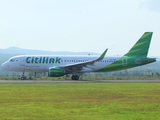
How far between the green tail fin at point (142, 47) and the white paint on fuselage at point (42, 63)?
262 centimetres

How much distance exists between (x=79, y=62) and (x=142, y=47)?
9.14 meters

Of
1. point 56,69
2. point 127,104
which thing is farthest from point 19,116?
point 56,69

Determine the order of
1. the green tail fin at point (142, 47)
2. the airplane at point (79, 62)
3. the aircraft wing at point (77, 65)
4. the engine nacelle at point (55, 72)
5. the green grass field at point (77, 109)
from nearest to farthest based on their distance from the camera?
the green grass field at point (77, 109) → the engine nacelle at point (55, 72) → the aircraft wing at point (77, 65) → the airplane at point (79, 62) → the green tail fin at point (142, 47)

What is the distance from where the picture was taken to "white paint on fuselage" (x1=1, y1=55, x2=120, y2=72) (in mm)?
53969

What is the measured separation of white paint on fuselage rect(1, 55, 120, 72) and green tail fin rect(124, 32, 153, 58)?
8.60 feet

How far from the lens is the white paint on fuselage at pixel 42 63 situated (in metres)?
54.0

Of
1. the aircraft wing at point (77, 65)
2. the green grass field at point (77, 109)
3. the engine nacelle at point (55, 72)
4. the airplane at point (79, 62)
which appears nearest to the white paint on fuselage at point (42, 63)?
the airplane at point (79, 62)

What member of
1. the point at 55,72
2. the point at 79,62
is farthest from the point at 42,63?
the point at 79,62

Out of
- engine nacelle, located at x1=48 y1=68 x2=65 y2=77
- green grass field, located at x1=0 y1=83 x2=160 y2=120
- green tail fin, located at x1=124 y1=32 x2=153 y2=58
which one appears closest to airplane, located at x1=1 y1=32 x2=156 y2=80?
green tail fin, located at x1=124 y1=32 x2=153 y2=58

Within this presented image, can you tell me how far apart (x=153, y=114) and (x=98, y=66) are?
37911mm

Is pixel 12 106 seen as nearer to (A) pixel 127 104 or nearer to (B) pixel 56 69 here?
(A) pixel 127 104

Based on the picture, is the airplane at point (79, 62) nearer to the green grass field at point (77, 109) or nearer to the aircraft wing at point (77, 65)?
the aircraft wing at point (77, 65)

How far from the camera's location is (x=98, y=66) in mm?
55531

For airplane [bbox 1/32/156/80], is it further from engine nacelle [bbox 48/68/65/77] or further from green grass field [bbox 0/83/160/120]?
green grass field [bbox 0/83/160/120]
